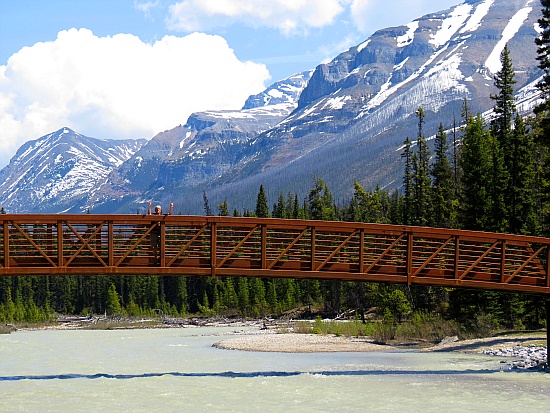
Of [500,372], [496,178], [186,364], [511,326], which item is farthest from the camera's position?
[496,178]

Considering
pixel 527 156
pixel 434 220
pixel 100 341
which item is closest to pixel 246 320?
pixel 434 220

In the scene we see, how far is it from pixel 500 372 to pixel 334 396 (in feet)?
26.1

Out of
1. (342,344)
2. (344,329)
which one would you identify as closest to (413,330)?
(342,344)

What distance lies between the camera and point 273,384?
29531mm

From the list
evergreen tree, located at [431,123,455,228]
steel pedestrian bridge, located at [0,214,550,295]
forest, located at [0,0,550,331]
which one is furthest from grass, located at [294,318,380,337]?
steel pedestrian bridge, located at [0,214,550,295]

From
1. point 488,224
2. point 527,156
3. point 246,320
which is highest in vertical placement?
point 527,156

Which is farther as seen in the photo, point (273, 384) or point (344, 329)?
point (344, 329)

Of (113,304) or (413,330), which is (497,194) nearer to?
(413,330)

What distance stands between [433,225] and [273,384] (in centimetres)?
5068

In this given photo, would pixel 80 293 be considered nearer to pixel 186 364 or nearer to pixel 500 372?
pixel 186 364

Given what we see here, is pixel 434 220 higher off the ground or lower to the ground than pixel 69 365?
higher

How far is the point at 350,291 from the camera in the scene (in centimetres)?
8125

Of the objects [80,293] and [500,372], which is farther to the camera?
[80,293]

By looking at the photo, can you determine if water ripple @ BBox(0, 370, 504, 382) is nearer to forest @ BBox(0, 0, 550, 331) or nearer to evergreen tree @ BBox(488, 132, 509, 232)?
forest @ BBox(0, 0, 550, 331)
